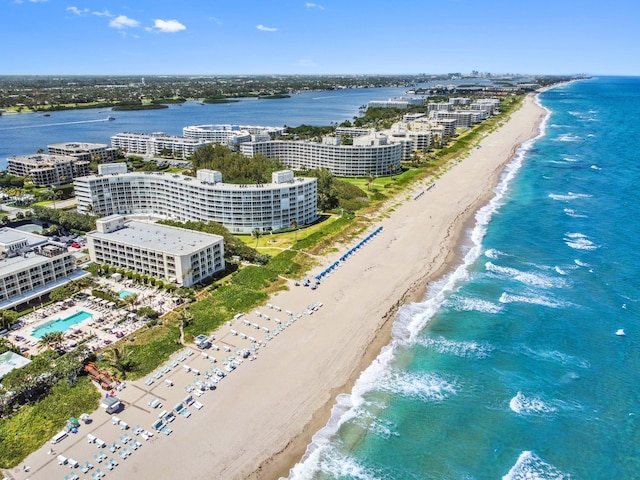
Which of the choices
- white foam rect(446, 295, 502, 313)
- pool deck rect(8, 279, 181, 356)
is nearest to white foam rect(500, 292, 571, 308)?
white foam rect(446, 295, 502, 313)

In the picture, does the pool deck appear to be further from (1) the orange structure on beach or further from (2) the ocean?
(2) the ocean

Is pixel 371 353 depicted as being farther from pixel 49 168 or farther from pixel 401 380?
pixel 49 168

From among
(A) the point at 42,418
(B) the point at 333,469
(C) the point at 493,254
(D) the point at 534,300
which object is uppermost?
(C) the point at 493,254

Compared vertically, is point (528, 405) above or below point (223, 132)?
below

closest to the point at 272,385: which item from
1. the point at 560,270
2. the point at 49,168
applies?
the point at 560,270

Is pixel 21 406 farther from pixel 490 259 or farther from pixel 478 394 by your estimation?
pixel 490 259

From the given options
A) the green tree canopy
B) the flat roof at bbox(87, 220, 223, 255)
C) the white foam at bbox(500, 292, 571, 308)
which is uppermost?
the green tree canopy

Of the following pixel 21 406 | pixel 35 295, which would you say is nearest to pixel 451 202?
pixel 35 295

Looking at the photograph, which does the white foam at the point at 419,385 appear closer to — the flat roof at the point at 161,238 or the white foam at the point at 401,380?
the white foam at the point at 401,380
